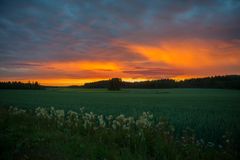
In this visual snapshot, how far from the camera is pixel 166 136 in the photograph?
7297 mm

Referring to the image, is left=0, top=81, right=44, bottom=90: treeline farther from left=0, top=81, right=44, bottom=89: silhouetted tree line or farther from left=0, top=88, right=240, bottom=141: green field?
left=0, top=88, right=240, bottom=141: green field

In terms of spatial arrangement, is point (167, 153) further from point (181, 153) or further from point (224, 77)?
point (224, 77)

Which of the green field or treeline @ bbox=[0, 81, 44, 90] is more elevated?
treeline @ bbox=[0, 81, 44, 90]

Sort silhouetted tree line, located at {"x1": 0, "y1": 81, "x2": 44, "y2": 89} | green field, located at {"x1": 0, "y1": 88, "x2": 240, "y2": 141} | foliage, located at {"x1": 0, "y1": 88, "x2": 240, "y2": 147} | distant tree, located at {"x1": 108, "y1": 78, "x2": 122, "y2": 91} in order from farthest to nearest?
silhouetted tree line, located at {"x1": 0, "y1": 81, "x2": 44, "y2": 89}, distant tree, located at {"x1": 108, "y1": 78, "x2": 122, "y2": 91}, green field, located at {"x1": 0, "y1": 88, "x2": 240, "y2": 141}, foliage, located at {"x1": 0, "y1": 88, "x2": 240, "y2": 147}

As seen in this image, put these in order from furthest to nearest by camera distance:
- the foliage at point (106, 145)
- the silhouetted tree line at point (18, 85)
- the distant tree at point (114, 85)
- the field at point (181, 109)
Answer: the silhouetted tree line at point (18, 85)
the distant tree at point (114, 85)
the field at point (181, 109)
the foliage at point (106, 145)

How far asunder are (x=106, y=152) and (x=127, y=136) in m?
1.53

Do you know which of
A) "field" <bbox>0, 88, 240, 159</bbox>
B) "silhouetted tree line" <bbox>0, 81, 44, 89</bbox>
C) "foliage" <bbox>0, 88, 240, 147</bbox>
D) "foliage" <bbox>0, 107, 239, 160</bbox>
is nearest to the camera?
"foliage" <bbox>0, 107, 239, 160</bbox>

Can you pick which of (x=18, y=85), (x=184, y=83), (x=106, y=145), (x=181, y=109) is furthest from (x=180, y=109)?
(x=18, y=85)

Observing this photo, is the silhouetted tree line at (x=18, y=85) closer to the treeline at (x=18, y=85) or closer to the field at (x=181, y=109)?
the treeline at (x=18, y=85)

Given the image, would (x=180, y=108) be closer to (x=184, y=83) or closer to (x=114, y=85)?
(x=114, y=85)

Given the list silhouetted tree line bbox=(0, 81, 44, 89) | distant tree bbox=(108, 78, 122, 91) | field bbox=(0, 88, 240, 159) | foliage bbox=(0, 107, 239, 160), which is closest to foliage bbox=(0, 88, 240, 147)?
field bbox=(0, 88, 240, 159)

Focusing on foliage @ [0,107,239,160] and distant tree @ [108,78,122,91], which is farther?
distant tree @ [108,78,122,91]

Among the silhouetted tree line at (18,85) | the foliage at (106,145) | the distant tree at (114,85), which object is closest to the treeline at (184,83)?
the distant tree at (114,85)

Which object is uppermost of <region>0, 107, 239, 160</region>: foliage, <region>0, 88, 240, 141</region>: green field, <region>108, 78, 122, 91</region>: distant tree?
<region>108, 78, 122, 91</region>: distant tree
